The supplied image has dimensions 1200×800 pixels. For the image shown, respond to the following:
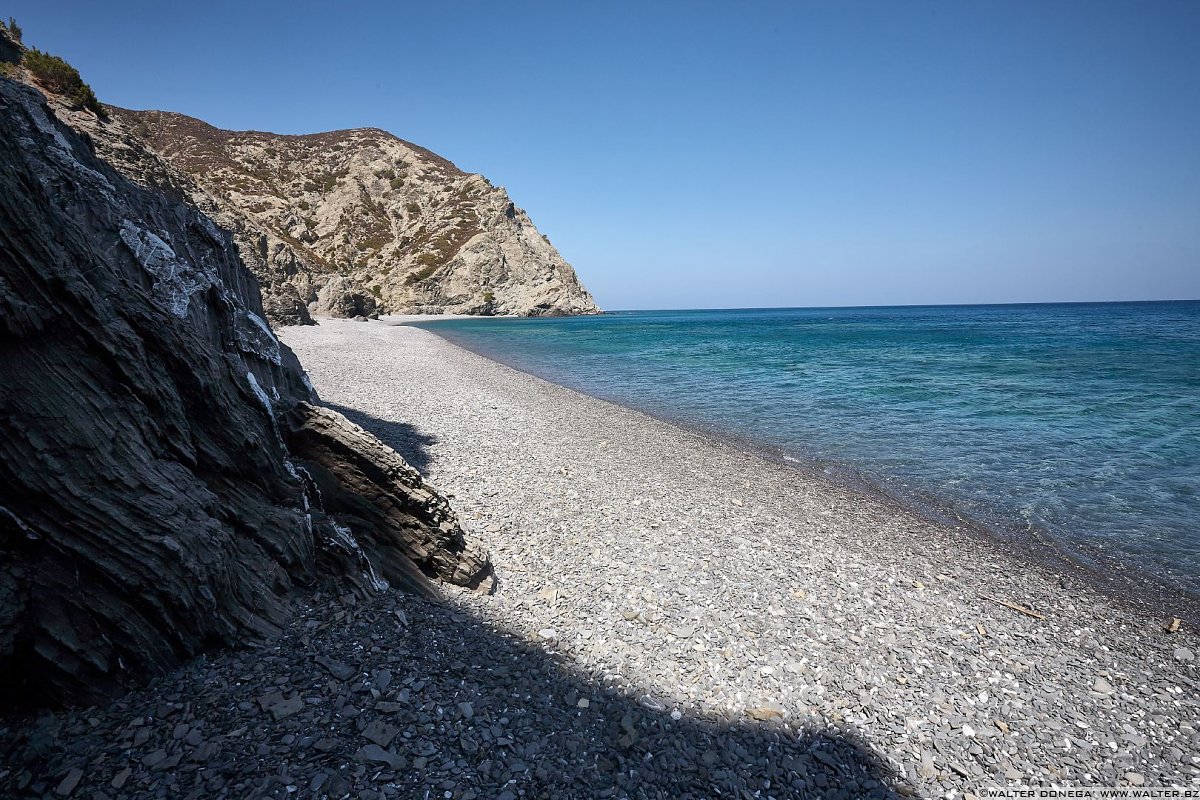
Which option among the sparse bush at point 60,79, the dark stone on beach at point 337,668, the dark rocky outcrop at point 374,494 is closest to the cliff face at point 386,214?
the sparse bush at point 60,79

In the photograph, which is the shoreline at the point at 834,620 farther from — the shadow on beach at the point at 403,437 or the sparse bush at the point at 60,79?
the sparse bush at the point at 60,79

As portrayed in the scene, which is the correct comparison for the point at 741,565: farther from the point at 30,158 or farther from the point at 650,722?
the point at 30,158

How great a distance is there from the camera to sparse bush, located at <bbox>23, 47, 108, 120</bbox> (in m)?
27.6

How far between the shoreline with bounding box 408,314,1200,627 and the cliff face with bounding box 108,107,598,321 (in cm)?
10889

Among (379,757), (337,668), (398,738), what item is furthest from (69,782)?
(398,738)

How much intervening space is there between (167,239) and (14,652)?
559cm

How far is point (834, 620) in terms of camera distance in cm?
691

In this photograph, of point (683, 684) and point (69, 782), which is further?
point (683, 684)

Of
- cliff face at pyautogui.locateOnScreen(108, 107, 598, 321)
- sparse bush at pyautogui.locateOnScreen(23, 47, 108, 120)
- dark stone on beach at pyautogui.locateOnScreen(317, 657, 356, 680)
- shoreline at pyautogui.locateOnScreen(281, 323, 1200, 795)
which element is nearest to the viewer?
dark stone on beach at pyautogui.locateOnScreen(317, 657, 356, 680)

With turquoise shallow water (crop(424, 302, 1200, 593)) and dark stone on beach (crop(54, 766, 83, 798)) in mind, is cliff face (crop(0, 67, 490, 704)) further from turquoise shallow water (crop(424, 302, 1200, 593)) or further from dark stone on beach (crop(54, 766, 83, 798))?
turquoise shallow water (crop(424, 302, 1200, 593))

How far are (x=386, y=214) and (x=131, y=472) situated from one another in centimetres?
13384

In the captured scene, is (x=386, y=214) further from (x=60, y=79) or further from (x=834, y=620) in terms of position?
(x=834, y=620)

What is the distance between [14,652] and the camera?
4.02 metres

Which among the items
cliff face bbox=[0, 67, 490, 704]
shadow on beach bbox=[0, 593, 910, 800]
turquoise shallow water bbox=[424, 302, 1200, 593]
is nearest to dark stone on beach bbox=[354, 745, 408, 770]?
shadow on beach bbox=[0, 593, 910, 800]
